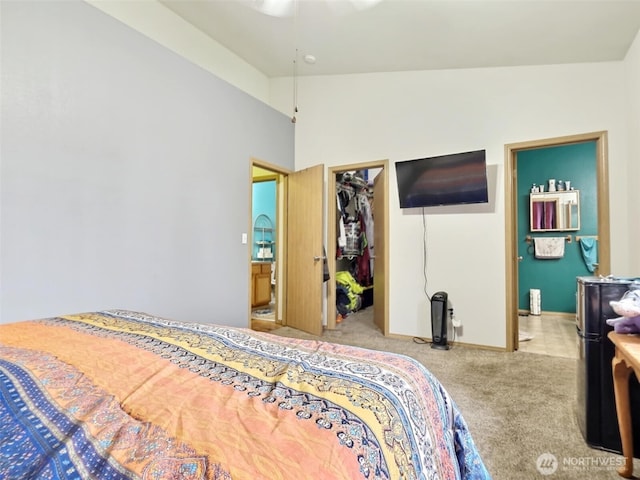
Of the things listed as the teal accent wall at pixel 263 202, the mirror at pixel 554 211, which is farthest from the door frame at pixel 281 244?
the mirror at pixel 554 211

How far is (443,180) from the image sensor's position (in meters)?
3.16

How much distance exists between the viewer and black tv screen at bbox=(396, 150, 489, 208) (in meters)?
2.98

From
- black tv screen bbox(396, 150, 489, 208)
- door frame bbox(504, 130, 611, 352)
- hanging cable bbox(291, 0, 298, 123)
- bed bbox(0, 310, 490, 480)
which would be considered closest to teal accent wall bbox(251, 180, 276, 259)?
hanging cable bbox(291, 0, 298, 123)

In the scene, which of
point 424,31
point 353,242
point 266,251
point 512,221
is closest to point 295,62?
point 424,31

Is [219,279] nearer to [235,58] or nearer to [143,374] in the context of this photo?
[143,374]

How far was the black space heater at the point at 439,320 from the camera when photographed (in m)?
3.14

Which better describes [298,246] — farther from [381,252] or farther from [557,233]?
[557,233]

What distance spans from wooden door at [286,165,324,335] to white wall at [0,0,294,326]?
81 cm

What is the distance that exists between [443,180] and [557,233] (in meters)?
2.90

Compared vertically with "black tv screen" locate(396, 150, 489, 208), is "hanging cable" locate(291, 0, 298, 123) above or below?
above

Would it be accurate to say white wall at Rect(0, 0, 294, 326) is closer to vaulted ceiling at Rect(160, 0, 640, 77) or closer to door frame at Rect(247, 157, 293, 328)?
vaulted ceiling at Rect(160, 0, 640, 77)

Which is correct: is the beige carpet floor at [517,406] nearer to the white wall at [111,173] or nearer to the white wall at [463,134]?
the white wall at [463,134]

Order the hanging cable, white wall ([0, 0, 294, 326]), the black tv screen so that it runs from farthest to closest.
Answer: the black tv screen
the hanging cable
white wall ([0, 0, 294, 326])

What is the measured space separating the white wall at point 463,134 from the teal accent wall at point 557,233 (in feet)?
5.87
